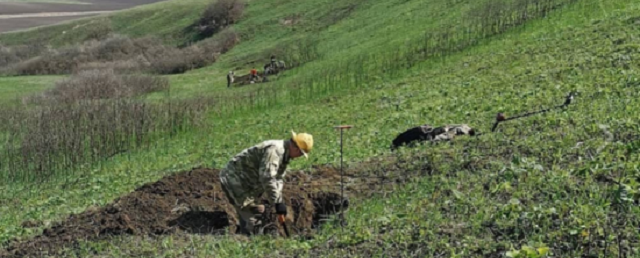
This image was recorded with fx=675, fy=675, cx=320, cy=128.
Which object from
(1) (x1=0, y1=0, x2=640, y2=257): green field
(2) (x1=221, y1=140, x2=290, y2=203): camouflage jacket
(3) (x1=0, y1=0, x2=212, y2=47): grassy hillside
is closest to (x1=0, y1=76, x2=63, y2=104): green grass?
→ (1) (x1=0, y1=0, x2=640, y2=257): green field

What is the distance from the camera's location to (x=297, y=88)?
25672 millimetres

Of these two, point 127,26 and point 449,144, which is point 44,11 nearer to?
point 127,26

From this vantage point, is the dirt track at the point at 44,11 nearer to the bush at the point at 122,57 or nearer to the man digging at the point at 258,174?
the bush at the point at 122,57

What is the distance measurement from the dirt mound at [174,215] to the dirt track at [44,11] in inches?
2681

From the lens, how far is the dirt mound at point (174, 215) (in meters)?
9.23

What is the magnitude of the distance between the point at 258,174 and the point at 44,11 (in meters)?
90.3

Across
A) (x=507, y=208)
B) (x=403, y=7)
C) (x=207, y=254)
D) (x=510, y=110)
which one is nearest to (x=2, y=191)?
(x=207, y=254)

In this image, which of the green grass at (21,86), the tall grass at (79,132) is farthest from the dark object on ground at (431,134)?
the green grass at (21,86)

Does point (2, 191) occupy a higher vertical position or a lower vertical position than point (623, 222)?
lower

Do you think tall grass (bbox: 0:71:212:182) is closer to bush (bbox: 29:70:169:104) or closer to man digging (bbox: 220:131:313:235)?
bush (bbox: 29:70:169:104)

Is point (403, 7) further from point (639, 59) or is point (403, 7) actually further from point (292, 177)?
point (292, 177)

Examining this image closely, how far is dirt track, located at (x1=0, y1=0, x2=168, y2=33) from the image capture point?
253 ft

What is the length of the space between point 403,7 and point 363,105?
19.9 metres

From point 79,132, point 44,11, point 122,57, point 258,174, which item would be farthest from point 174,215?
point 44,11
